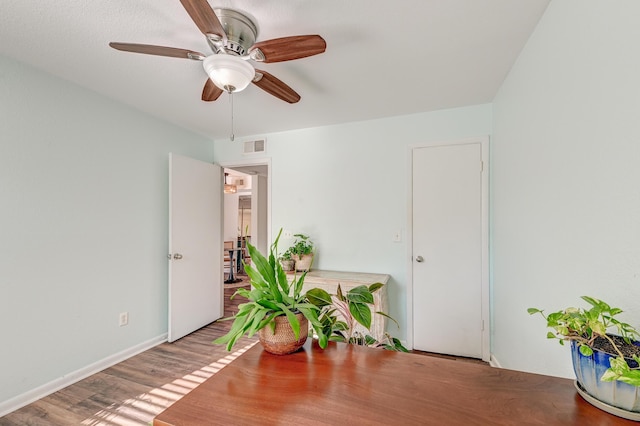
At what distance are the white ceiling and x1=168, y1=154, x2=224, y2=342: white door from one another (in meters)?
0.80

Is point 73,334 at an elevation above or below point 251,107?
below

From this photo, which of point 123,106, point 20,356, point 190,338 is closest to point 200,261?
point 190,338

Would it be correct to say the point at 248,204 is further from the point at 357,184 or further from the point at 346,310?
the point at 346,310

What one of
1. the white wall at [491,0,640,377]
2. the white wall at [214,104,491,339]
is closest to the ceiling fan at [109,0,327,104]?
the white wall at [491,0,640,377]

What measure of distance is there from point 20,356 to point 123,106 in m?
2.09

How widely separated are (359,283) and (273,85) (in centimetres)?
173

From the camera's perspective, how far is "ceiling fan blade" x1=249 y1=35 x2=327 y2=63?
47.4 inches

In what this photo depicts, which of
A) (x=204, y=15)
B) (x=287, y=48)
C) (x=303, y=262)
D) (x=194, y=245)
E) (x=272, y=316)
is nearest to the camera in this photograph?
(x=272, y=316)

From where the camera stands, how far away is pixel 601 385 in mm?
622

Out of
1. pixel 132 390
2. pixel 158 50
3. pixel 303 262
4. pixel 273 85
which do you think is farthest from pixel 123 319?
pixel 273 85

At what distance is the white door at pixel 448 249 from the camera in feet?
7.89

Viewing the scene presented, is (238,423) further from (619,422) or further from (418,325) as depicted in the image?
(418,325)

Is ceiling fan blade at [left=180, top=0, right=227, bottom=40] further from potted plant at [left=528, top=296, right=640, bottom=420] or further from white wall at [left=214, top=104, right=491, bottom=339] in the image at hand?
white wall at [left=214, top=104, right=491, bottom=339]

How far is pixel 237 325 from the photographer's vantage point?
2.85 ft
